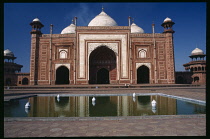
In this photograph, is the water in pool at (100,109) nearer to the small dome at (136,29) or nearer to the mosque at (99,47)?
the mosque at (99,47)

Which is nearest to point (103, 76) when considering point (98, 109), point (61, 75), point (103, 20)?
point (61, 75)

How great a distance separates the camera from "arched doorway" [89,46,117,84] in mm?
22406

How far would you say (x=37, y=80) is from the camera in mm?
20734

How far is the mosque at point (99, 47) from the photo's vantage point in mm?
20844

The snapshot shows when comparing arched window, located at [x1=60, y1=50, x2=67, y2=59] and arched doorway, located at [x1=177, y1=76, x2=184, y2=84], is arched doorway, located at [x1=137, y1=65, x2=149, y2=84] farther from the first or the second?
arched window, located at [x1=60, y1=50, x2=67, y2=59]

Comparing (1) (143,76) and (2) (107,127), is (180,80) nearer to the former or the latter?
(1) (143,76)

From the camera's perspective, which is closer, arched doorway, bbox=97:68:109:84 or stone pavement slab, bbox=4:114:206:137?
stone pavement slab, bbox=4:114:206:137

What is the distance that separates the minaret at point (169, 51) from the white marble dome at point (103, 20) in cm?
787

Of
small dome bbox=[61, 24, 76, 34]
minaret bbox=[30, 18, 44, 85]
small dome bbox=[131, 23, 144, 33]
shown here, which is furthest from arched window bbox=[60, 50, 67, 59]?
small dome bbox=[131, 23, 144, 33]

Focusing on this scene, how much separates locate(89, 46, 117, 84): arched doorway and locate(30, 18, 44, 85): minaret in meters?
7.35

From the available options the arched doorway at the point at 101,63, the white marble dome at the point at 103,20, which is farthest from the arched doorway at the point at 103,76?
the white marble dome at the point at 103,20

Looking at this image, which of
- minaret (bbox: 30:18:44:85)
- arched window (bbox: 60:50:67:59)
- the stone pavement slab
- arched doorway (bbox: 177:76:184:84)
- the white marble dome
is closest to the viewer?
the stone pavement slab
